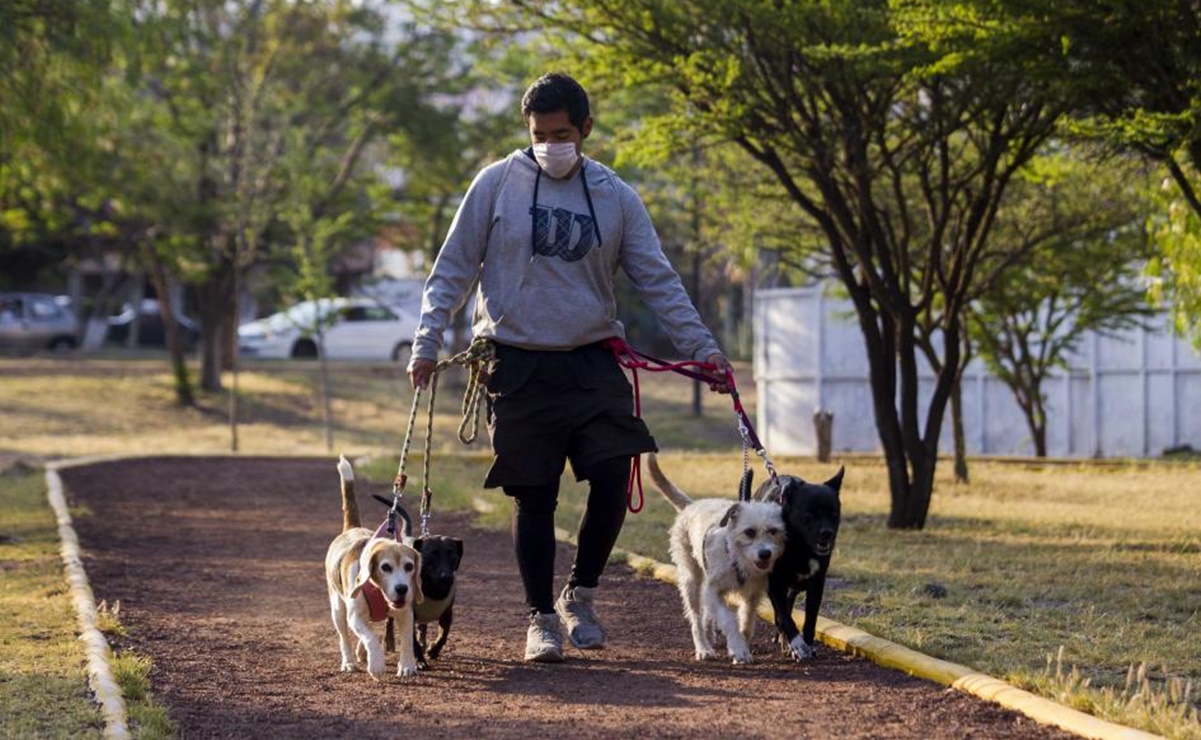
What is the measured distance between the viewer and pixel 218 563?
38.2 feet

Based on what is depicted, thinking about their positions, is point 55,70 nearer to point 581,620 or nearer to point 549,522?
point 549,522

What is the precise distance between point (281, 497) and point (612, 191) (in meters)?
10.5

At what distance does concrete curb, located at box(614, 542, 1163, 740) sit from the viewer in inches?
216

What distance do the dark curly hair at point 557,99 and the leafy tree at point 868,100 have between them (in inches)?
162

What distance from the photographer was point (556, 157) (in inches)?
277

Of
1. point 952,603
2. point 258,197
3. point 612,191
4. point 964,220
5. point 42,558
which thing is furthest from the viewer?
point 258,197

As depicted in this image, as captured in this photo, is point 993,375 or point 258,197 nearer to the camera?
point 993,375

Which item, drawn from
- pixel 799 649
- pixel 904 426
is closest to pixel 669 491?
pixel 799 649

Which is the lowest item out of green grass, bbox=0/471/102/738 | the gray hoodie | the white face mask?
green grass, bbox=0/471/102/738

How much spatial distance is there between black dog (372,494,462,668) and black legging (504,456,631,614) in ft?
1.02

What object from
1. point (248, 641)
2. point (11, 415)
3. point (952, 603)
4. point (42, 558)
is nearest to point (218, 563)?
point (42, 558)

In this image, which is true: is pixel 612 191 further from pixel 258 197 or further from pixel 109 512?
pixel 258 197

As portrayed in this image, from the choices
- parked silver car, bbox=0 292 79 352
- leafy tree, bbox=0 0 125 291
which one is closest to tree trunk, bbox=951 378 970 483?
leafy tree, bbox=0 0 125 291

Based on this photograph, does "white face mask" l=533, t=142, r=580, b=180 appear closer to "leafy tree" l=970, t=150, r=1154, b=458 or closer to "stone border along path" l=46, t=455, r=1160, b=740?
"stone border along path" l=46, t=455, r=1160, b=740
